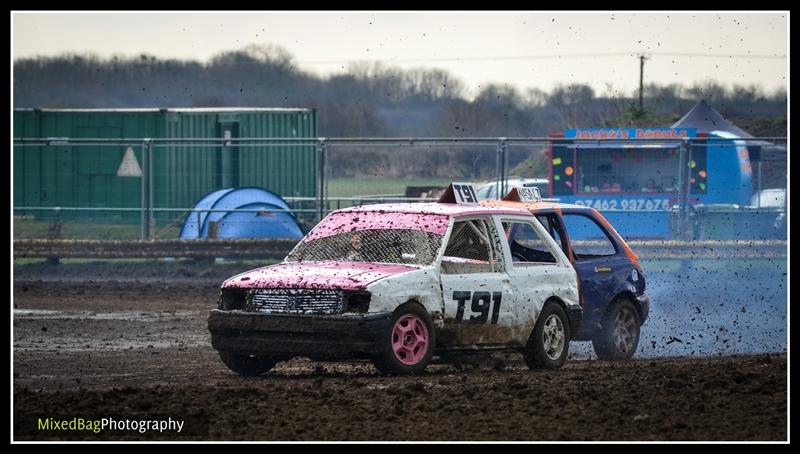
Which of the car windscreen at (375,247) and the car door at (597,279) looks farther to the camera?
the car door at (597,279)

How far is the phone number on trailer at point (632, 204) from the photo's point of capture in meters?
22.3

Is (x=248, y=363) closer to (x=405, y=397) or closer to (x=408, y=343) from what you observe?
(x=408, y=343)

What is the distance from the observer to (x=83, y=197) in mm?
28609

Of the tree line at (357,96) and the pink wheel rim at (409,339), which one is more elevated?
the tree line at (357,96)

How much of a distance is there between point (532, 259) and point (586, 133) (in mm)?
11955

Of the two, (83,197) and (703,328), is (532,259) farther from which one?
(83,197)

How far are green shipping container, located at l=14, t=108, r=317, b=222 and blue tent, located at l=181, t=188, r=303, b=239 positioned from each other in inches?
26.9

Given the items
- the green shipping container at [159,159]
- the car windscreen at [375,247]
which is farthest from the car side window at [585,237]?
the car windscreen at [375,247]

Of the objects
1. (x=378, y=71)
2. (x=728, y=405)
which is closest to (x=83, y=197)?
(x=378, y=71)

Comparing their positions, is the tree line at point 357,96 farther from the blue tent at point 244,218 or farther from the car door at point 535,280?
the car door at point 535,280

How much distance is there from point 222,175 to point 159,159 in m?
1.63

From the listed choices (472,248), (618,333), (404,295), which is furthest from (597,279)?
(404,295)

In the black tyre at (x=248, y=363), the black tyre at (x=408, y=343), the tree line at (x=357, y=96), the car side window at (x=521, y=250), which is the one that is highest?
the tree line at (x=357, y=96)

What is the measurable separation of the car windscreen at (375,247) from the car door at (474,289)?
19 centimetres
